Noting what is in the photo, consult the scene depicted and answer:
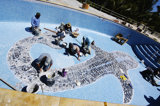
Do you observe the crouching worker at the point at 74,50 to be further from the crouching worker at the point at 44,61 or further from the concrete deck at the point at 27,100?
the concrete deck at the point at 27,100

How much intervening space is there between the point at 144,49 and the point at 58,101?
15.0m

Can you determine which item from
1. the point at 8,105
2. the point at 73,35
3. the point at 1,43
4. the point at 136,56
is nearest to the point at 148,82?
the point at 136,56

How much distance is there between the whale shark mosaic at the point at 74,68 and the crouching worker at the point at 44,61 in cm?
45

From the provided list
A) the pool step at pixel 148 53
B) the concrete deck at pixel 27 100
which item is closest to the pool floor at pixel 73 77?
the pool step at pixel 148 53

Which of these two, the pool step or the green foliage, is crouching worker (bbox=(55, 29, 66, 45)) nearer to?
the pool step

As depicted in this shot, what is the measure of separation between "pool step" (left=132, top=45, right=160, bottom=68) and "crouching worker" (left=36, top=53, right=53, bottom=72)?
11.1m

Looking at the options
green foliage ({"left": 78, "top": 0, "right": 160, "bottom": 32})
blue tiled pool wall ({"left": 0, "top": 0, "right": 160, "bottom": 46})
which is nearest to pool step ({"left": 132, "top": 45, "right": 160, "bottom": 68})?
blue tiled pool wall ({"left": 0, "top": 0, "right": 160, "bottom": 46})

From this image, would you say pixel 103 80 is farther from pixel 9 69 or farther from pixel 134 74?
pixel 9 69

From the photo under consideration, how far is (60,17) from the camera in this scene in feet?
37.9

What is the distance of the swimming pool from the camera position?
21.5 ft

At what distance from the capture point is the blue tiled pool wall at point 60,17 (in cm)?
877

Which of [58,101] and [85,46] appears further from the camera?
[85,46]

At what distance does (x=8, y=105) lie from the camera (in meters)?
1.68

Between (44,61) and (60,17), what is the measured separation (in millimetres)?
6780
